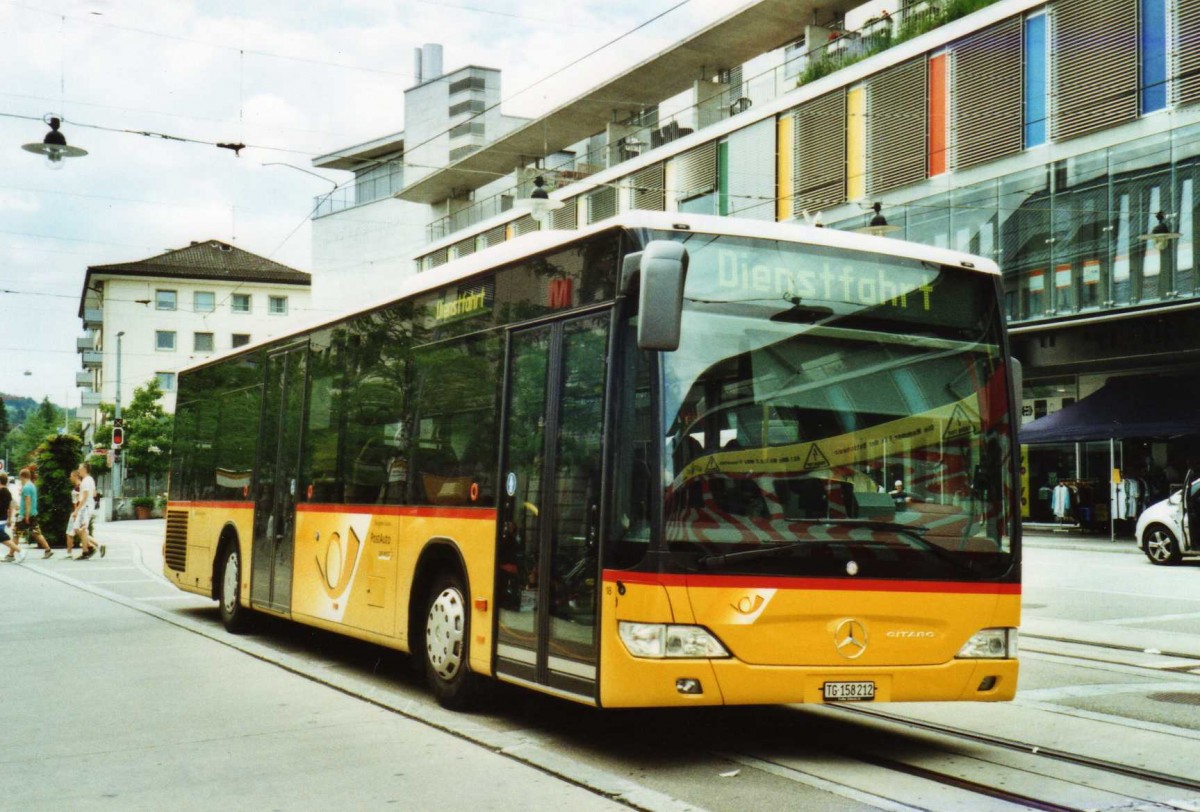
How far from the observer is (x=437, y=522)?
8961 mm

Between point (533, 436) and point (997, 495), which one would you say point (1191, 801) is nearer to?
point (997, 495)

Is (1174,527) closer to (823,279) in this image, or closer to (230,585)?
(230,585)

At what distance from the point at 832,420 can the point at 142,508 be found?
59484mm

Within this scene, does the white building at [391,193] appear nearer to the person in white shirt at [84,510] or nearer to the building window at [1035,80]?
the building window at [1035,80]

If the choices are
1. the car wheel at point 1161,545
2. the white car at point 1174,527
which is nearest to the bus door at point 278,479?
the white car at point 1174,527

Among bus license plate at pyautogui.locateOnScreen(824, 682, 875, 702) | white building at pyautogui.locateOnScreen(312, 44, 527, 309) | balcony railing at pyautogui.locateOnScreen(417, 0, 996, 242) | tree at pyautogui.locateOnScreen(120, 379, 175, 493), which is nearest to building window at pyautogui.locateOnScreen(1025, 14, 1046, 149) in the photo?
balcony railing at pyautogui.locateOnScreen(417, 0, 996, 242)

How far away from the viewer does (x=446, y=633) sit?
28.6ft

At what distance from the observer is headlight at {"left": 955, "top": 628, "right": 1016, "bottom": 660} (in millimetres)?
7219

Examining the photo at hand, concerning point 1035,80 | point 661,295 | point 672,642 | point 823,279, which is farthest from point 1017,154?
point 672,642

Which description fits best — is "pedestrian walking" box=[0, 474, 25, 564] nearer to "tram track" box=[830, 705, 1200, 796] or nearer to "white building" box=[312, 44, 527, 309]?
"tram track" box=[830, 705, 1200, 796]

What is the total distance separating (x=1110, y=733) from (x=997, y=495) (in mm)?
1719

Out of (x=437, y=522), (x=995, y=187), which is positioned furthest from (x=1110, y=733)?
(x=995, y=187)

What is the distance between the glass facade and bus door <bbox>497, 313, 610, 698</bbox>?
21.4 meters

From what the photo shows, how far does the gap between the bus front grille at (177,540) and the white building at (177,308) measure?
72.1m
